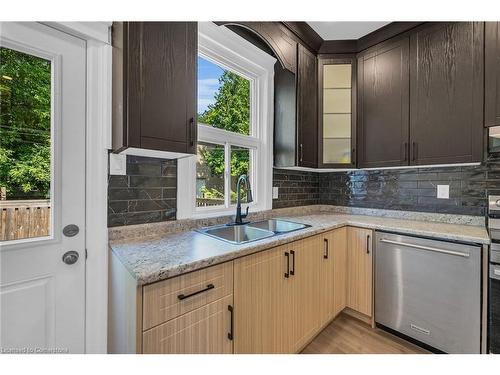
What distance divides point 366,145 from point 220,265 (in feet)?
6.03

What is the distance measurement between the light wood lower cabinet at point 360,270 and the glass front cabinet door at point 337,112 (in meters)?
0.70

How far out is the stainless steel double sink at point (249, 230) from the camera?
163 cm

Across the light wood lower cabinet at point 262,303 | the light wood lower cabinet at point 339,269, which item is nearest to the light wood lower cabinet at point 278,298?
the light wood lower cabinet at point 262,303

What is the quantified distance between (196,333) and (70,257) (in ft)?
2.36

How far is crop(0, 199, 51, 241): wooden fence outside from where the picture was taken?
1025mm

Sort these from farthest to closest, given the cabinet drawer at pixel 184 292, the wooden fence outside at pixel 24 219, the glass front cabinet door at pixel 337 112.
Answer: the glass front cabinet door at pixel 337 112
the wooden fence outside at pixel 24 219
the cabinet drawer at pixel 184 292

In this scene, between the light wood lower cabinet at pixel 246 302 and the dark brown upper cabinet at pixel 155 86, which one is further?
the dark brown upper cabinet at pixel 155 86

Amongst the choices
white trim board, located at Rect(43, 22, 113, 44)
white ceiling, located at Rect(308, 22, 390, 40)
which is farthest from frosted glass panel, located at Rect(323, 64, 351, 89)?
white trim board, located at Rect(43, 22, 113, 44)

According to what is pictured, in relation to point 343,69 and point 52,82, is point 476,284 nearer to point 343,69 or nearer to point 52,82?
A: point 343,69

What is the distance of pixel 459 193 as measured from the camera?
1.96 metres

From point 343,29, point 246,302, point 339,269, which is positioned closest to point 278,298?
point 246,302

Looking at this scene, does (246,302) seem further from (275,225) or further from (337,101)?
(337,101)

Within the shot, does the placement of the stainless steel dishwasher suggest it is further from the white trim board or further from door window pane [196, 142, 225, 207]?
the white trim board

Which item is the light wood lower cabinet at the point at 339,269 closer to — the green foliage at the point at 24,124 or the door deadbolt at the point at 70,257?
the door deadbolt at the point at 70,257
